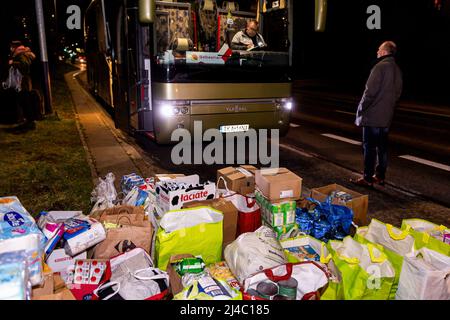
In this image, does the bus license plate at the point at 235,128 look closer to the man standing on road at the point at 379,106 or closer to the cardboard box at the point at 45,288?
the man standing on road at the point at 379,106

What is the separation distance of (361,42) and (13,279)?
4680 centimetres

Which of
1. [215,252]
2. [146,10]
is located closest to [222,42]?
[146,10]

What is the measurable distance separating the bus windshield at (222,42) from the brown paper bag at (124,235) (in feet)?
11.1

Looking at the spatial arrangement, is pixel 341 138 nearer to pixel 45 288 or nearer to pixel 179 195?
pixel 179 195

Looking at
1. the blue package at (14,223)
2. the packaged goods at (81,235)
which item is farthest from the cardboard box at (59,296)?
the packaged goods at (81,235)

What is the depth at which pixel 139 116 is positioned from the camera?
7445 millimetres

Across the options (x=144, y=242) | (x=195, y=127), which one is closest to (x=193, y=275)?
(x=144, y=242)

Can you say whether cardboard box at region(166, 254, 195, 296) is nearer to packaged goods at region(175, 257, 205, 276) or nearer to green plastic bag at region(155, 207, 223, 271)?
packaged goods at region(175, 257, 205, 276)

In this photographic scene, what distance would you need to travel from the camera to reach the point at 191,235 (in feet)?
11.3

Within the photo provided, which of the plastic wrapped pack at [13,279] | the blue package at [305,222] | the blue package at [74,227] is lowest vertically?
the blue package at [305,222]

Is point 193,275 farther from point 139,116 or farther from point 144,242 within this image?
point 139,116

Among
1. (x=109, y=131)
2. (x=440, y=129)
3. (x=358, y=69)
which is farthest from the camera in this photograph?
(x=358, y=69)

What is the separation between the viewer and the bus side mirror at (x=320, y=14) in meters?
6.40

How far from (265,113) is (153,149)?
104 inches
